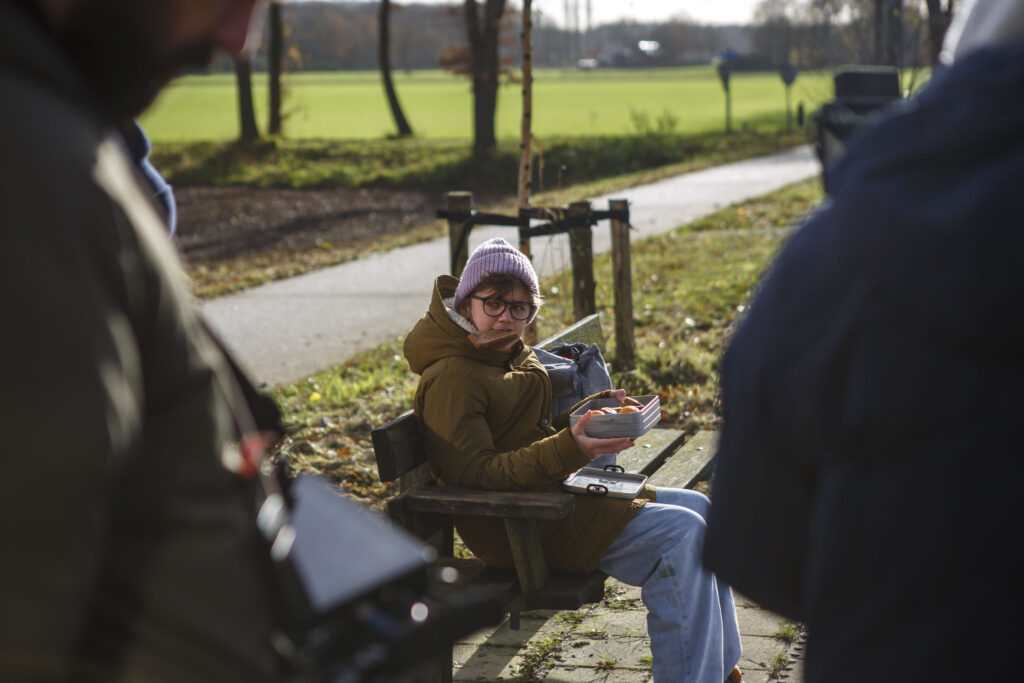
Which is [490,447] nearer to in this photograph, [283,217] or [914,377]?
[914,377]

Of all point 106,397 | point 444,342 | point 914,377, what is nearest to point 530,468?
point 444,342

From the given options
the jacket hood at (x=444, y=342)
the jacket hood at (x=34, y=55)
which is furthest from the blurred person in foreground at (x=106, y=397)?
the jacket hood at (x=444, y=342)

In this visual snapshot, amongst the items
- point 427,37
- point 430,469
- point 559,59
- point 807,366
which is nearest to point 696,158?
point 430,469

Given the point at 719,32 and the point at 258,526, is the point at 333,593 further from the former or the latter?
the point at 719,32

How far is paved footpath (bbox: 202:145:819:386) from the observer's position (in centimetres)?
839

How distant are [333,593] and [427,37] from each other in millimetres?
114784

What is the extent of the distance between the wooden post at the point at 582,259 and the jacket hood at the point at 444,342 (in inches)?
122

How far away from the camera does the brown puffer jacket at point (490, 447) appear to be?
10.6ft

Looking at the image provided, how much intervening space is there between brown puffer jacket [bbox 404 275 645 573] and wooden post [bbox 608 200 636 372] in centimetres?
368

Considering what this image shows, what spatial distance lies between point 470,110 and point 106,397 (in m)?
52.8

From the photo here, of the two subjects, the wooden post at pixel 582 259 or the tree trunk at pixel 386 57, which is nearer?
the wooden post at pixel 582 259

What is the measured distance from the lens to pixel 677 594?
316 centimetres

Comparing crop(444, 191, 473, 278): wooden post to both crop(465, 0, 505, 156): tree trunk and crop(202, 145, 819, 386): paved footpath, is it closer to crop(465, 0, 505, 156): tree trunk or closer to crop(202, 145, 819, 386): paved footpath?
crop(202, 145, 819, 386): paved footpath

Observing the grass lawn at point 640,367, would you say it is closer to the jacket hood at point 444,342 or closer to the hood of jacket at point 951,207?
the jacket hood at point 444,342
